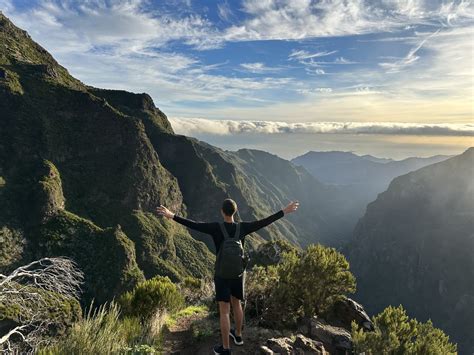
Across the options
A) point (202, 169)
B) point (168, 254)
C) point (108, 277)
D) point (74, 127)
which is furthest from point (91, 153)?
point (202, 169)

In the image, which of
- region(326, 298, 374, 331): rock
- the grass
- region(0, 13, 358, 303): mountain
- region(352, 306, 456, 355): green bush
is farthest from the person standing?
region(0, 13, 358, 303): mountain

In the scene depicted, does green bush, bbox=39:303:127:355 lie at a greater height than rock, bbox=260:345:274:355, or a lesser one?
greater

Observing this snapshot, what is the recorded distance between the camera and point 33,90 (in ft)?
399

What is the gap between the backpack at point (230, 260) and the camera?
7328mm

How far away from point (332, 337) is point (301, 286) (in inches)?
61.6

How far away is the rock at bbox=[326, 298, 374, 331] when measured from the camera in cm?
1062

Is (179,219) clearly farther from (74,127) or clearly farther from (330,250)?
(74,127)

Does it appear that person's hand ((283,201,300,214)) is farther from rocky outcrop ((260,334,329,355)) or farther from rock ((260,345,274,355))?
rock ((260,345,274,355))

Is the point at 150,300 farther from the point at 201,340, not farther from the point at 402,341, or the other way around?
the point at 402,341

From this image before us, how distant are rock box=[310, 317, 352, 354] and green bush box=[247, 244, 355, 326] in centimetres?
58

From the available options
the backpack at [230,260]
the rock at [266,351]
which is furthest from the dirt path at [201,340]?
the backpack at [230,260]

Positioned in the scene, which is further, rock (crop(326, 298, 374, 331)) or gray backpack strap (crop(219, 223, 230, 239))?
rock (crop(326, 298, 374, 331))

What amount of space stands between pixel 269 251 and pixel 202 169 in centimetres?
15676

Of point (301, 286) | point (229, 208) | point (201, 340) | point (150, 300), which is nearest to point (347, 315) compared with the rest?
point (301, 286)
